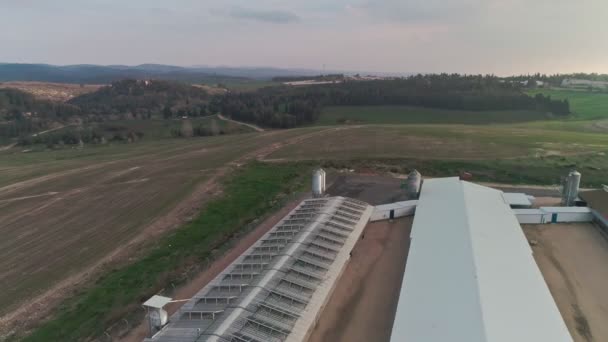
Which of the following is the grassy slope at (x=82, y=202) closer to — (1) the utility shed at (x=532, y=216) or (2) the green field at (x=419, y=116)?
(1) the utility shed at (x=532, y=216)

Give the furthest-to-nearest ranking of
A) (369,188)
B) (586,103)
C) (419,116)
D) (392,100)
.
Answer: (392,100) → (586,103) → (419,116) → (369,188)

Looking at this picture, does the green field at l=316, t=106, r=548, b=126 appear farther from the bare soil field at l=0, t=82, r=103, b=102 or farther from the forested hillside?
the bare soil field at l=0, t=82, r=103, b=102

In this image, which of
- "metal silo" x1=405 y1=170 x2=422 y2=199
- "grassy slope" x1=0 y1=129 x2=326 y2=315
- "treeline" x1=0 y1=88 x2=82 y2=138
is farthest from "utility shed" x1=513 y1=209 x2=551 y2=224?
"treeline" x1=0 y1=88 x2=82 y2=138

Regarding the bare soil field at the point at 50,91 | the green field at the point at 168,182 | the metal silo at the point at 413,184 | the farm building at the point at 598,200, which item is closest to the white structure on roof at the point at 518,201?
the farm building at the point at 598,200

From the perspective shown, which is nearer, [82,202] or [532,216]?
[532,216]

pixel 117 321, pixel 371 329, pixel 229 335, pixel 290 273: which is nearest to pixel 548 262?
pixel 371 329

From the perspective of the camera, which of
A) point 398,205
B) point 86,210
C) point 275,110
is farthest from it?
point 275,110

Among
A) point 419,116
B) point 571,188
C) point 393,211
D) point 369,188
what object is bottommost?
point 369,188

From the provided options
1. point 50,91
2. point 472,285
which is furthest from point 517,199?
point 50,91

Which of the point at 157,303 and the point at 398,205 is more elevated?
the point at 398,205

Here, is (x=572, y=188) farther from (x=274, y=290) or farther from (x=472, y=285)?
(x=274, y=290)
